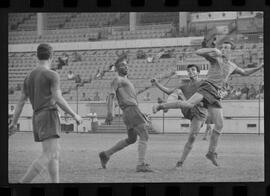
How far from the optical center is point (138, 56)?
8453 millimetres

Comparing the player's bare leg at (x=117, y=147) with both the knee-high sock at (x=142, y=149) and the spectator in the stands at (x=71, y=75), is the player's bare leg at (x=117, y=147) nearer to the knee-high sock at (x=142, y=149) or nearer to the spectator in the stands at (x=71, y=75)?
the knee-high sock at (x=142, y=149)

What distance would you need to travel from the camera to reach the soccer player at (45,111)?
8086mm

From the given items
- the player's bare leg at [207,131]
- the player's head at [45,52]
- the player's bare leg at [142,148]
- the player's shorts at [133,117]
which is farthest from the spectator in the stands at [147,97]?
the player's head at [45,52]

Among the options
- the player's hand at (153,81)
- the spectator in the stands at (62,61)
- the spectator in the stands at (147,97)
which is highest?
the spectator in the stands at (62,61)

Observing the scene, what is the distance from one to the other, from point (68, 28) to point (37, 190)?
1.85 meters

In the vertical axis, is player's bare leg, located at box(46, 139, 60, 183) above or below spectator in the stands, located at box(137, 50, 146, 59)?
below

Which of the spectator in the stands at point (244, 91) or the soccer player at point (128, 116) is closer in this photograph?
the soccer player at point (128, 116)

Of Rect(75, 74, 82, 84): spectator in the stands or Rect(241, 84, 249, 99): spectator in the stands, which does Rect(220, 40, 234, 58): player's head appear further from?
Rect(75, 74, 82, 84): spectator in the stands

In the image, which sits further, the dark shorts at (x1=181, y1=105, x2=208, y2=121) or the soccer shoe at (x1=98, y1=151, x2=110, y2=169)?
the dark shorts at (x1=181, y1=105, x2=208, y2=121)

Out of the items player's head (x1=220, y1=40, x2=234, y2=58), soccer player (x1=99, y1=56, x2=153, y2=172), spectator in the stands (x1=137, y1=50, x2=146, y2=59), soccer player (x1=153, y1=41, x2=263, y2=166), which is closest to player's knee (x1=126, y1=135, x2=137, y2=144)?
soccer player (x1=99, y1=56, x2=153, y2=172)

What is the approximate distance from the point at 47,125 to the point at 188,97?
164 cm

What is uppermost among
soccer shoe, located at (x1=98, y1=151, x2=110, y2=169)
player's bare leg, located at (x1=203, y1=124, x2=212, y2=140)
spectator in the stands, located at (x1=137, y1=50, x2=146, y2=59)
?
spectator in the stands, located at (x1=137, y1=50, x2=146, y2=59)

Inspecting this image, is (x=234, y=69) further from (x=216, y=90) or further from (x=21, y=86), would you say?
(x=21, y=86)

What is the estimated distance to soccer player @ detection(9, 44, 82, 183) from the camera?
809 cm
